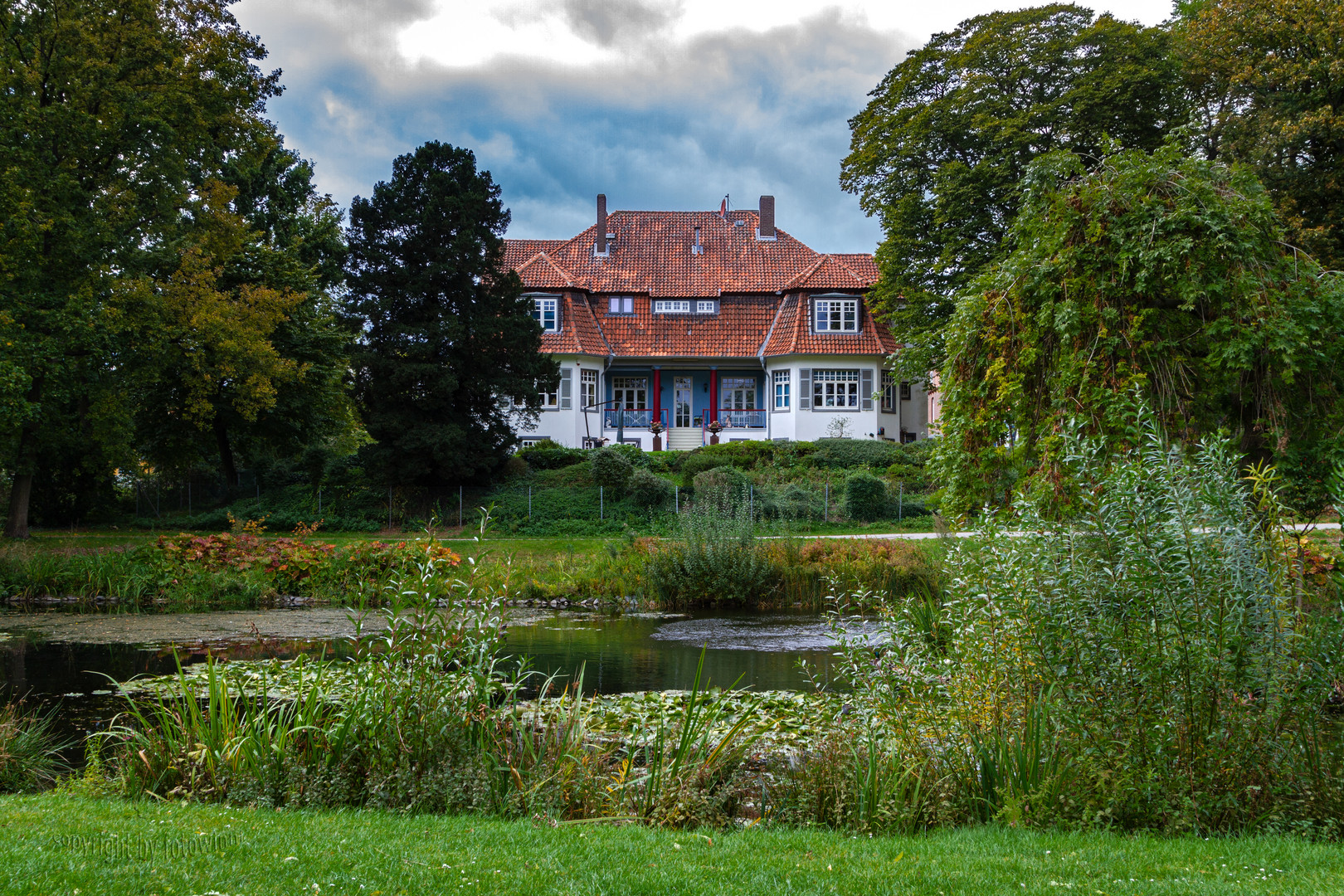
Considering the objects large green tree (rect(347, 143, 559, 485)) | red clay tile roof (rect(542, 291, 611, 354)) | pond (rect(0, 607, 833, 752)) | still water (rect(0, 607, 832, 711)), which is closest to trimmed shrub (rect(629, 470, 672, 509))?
large green tree (rect(347, 143, 559, 485))

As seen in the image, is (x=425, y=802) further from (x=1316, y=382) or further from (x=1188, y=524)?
(x=1316, y=382)

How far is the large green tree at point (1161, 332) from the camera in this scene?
688cm

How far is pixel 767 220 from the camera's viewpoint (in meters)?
41.3

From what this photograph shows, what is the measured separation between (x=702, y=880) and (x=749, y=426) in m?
35.1

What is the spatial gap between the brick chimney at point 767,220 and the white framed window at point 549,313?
9.99 meters

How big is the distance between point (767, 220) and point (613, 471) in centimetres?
2002

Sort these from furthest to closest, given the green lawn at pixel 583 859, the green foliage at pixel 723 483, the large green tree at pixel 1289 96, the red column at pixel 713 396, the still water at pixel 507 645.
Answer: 1. the red column at pixel 713 396
2. the green foliage at pixel 723 483
3. the large green tree at pixel 1289 96
4. the still water at pixel 507 645
5. the green lawn at pixel 583 859

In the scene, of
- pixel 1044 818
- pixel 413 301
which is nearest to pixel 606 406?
pixel 413 301

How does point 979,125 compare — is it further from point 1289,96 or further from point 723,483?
point 723,483

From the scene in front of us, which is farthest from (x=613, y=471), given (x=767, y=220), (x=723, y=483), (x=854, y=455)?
(x=767, y=220)

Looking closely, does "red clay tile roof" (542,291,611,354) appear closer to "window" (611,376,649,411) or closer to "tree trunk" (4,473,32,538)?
"window" (611,376,649,411)

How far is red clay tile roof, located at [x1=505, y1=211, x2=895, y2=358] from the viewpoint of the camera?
121ft

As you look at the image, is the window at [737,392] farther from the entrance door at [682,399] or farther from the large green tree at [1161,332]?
the large green tree at [1161,332]

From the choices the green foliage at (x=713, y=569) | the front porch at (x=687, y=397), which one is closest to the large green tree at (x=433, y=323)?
the green foliage at (x=713, y=569)
